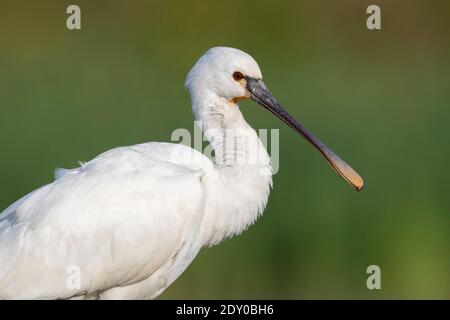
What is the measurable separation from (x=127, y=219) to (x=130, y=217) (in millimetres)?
21

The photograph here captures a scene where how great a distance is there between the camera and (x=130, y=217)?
7.14 metres

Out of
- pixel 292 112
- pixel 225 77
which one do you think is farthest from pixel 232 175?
pixel 292 112

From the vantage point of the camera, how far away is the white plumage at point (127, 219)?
7066mm

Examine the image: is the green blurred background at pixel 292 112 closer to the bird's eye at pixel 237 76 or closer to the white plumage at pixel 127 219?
the white plumage at pixel 127 219

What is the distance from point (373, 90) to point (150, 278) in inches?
232

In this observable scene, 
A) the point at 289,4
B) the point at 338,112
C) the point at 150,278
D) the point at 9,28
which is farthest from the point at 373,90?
the point at 150,278

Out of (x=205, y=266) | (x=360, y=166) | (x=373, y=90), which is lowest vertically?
(x=205, y=266)

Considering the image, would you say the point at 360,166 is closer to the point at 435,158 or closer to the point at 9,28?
the point at 435,158

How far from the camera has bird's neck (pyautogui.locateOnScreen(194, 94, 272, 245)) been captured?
24.1 ft

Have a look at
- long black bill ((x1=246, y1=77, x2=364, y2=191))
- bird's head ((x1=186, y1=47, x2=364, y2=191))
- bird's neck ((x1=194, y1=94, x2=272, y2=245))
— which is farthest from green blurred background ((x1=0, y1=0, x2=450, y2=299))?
bird's head ((x1=186, y1=47, x2=364, y2=191))

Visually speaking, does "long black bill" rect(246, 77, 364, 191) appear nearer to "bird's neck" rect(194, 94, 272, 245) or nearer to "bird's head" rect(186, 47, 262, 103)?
"bird's head" rect(186, 47, 262, 103)

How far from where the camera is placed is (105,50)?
12.8 meters

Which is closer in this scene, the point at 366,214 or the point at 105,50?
the point at 366,214

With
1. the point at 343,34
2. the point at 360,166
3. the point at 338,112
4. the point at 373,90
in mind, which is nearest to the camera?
the point at 360,166
